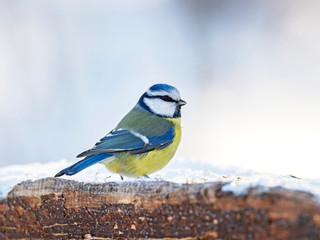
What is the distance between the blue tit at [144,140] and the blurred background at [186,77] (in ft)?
8.65

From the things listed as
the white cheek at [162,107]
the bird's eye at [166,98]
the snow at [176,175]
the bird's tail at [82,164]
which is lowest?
the snow at [176,175]

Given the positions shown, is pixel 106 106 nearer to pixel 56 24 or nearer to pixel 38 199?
pixel 56 24

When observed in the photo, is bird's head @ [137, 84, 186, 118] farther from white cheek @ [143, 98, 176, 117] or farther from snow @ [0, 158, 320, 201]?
snow @ [0, 158, 320, 201]

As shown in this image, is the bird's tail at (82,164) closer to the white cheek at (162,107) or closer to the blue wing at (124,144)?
the blue wing at (124,144)

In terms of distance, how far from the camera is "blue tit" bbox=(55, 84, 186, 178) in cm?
228

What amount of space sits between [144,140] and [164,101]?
16.1 inches

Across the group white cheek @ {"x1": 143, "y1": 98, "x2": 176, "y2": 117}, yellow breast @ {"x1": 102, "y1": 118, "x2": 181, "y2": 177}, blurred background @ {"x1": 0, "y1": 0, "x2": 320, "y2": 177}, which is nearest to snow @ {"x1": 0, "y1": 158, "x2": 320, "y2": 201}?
yellow breast @ {"x1": 102, "y1": 118, "x2": 181, "y2": 177}

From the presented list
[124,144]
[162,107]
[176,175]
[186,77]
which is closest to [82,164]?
[124,144]

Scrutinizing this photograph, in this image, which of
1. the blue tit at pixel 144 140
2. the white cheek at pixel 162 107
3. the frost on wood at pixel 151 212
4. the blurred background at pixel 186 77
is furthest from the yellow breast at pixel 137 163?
the blurred background at pixel 186 77

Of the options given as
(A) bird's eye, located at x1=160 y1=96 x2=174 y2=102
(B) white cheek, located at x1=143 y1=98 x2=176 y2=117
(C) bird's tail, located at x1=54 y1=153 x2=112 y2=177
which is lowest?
(C) bird's tail, located at x1=54 y1=153 x2=112 y2=177

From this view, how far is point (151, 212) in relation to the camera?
64.2 inches

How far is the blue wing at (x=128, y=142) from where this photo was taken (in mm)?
2268

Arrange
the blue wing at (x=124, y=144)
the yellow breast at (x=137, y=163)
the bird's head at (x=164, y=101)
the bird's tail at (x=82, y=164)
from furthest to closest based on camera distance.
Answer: the bird's head at (x=164, y=101), the yellow breast at (x=137, y=163), the blue wing at (x=124, y=144), the bird's tail at (x=82, y=164)

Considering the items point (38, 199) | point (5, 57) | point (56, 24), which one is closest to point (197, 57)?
point (56, 24)
